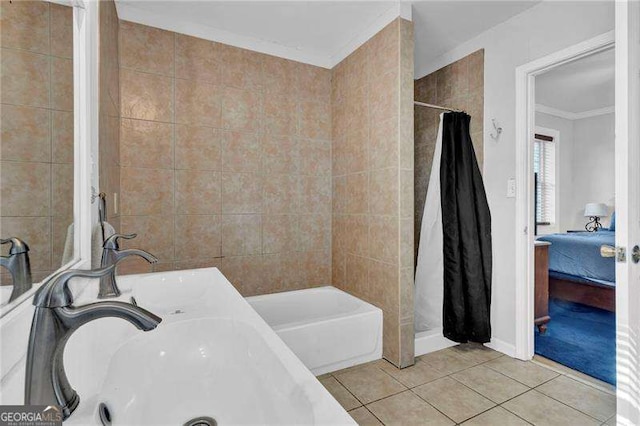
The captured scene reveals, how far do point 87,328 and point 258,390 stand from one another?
44 centimetres

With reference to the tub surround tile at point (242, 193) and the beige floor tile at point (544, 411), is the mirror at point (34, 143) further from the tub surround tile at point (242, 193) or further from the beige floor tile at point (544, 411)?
the beige floor tile at point (544, 411)

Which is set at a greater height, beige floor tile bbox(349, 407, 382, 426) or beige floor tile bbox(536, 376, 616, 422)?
beige floor tile bbox(536, 376, 616, 422)

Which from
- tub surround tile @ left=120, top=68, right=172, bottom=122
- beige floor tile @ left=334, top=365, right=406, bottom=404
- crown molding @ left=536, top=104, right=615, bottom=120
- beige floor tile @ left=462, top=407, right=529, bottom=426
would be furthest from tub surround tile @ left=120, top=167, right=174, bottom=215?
crown molding @ left=536, top=104, right=615, bottom=120

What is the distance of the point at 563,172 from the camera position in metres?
5.00

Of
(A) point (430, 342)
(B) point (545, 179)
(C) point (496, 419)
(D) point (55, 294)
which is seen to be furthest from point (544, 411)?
(B) point (545, 179)

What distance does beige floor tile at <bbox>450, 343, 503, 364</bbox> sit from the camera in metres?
2.33

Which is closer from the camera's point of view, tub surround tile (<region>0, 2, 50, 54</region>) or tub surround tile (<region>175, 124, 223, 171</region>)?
tub surround tile (<region>0, 2, 50, 54</region>)

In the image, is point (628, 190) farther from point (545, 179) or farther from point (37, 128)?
point (545, 179)

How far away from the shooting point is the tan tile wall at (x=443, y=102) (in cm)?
255

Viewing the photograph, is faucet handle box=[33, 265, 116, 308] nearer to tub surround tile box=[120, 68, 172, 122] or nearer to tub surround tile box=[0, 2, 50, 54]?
tub surround tile box=[0, 2, 50, 54]

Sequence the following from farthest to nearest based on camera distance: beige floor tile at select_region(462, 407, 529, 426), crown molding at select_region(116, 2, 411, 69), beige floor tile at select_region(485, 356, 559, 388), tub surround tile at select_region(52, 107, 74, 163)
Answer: crown molding at select_region(116, 2, 411, 69)
beige floor tile at select_region(485, 356, 559, 388)
beige floor tile at select_region(462, 407, 529, 426)
tub surround tile at select_region(52, 107, 74, 163)

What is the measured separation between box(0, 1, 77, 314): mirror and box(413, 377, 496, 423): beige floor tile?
6.17 feet

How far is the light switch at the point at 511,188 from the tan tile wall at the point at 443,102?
0.98ft

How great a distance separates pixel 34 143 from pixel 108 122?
45.8 inches
